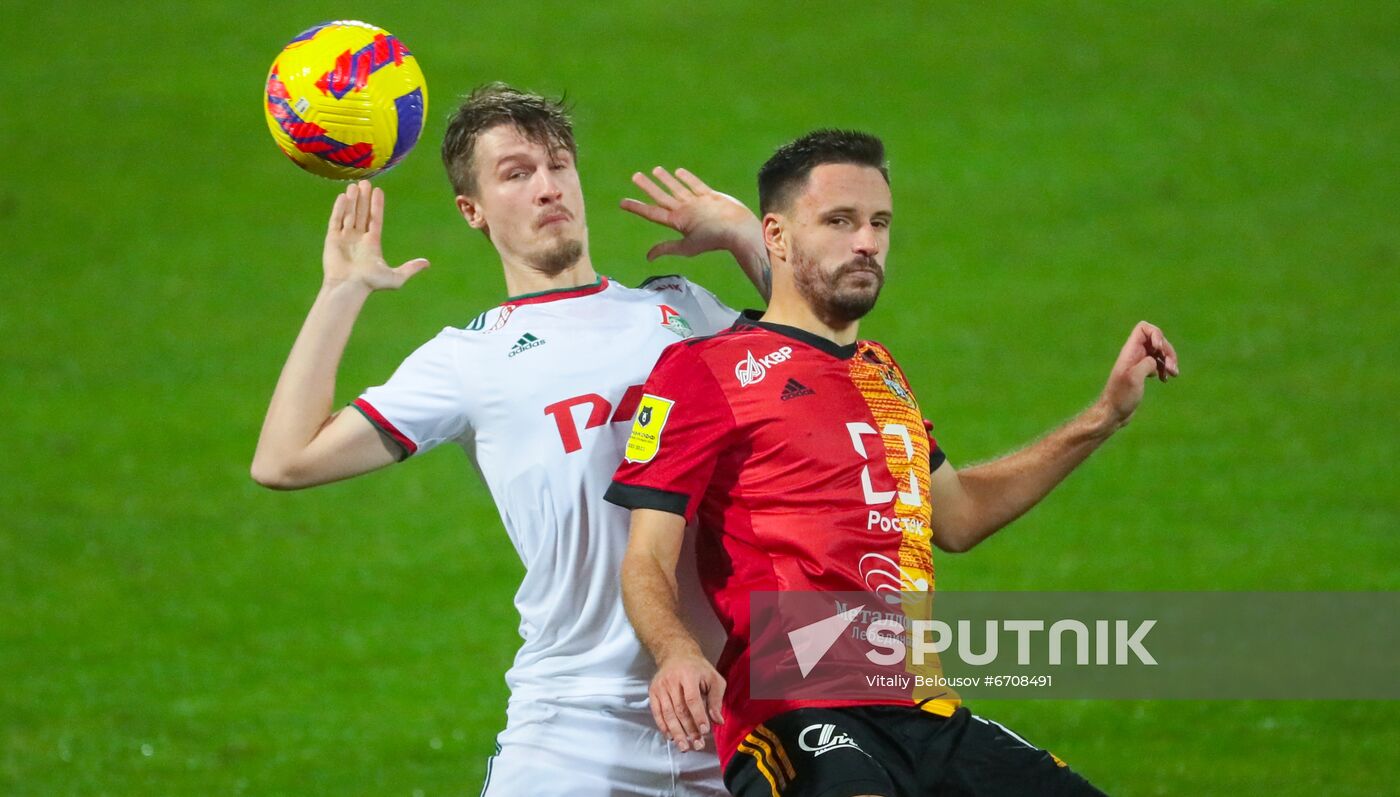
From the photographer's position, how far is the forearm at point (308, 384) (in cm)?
546

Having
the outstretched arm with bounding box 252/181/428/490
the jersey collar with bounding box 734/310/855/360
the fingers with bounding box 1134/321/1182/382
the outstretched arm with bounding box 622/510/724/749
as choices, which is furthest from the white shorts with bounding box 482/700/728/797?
the fingers with bounding box 1134/321/1182/382

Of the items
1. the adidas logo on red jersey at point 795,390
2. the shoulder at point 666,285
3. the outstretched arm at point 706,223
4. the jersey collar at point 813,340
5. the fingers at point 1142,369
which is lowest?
the adidas logo on red jersey at point 795,390

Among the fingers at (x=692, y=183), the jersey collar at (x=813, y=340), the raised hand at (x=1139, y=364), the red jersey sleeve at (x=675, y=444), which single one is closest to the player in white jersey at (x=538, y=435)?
the red jersey sleeve at (x=675, y=444)

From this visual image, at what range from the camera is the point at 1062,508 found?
1505 centimetres

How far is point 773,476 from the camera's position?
527 cm

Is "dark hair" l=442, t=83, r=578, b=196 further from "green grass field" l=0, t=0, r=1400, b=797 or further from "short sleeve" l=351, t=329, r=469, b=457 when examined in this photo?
"green grass field" l=0, t=0, r=1400, b=797

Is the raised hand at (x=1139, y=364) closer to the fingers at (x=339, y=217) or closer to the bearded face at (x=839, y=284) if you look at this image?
the bearded face at (x=839, y=284)

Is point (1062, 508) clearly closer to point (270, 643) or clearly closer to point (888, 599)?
point (270, 643)

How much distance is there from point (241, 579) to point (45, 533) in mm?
1932

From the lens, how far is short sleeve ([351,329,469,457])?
561 cm

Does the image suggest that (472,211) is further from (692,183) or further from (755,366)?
(755,366)

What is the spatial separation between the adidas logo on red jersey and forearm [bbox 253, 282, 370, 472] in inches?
A: 53.5

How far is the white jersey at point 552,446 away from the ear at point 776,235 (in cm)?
58

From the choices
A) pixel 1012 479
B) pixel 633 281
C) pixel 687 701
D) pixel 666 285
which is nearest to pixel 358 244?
pixel 666 285
